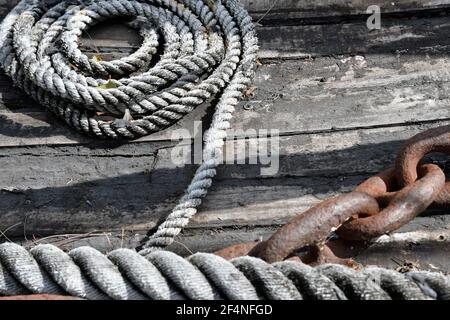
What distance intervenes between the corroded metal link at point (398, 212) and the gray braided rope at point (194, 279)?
16cm

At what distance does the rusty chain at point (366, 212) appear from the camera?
139cm

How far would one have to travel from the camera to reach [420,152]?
1.59 metres

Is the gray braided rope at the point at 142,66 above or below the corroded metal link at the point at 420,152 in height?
above

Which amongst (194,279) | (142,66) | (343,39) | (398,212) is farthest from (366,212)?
(142,66)

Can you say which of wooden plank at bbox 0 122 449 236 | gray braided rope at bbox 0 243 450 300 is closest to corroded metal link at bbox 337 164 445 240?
gray braided rope at bbox 0 243 450 300

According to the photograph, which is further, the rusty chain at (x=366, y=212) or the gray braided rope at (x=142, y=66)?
the gray braided rope at (x=142, y=66)

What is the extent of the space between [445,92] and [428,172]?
1.90 feet

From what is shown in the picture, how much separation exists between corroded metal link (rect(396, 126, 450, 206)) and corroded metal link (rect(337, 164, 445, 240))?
0.19 feet

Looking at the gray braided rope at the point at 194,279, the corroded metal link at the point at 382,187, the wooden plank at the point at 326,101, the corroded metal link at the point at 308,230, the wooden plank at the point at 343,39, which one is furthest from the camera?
the wooden plank at the point at 343,39

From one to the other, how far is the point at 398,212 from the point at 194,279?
1.96 ft

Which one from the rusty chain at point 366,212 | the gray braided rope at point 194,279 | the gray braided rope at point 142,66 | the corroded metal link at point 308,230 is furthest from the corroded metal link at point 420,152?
the gray braided rope at point 142,66

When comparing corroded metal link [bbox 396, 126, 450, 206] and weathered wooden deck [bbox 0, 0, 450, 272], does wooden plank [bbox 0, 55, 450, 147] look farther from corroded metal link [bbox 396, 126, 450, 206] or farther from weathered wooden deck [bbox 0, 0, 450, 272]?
corroded metal link [bbox 396, 126, 450, 206]

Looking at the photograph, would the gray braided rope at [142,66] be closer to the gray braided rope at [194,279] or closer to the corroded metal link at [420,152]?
the gray braided rope at [194,279]
